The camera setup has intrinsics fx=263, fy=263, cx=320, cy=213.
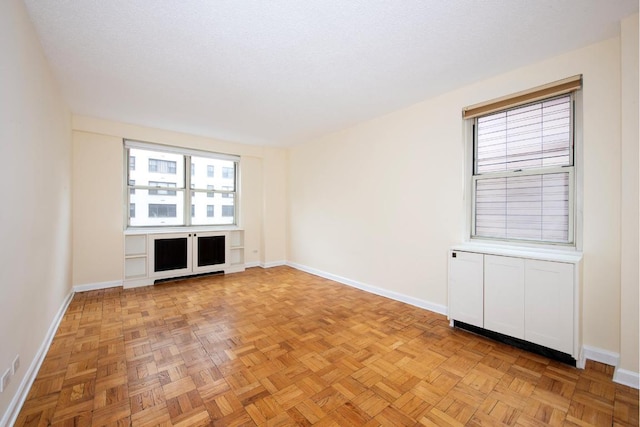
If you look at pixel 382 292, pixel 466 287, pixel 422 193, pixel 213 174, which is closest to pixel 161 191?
pixel 213 174

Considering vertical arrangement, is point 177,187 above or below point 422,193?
above

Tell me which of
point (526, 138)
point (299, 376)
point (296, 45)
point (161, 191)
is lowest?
point (299, 376)

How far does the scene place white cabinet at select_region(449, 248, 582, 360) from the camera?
7.11 ft

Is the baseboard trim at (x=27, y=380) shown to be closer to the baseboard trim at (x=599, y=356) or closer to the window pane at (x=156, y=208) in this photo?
the window pane at (x=156, y=208)

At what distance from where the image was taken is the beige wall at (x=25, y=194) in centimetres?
157

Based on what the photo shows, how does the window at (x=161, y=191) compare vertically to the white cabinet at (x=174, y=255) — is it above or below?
above

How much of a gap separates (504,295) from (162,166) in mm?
5587

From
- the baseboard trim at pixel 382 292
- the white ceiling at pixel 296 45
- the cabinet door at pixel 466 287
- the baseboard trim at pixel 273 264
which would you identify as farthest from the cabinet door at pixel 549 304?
the baseboard trim at pixel 273 264

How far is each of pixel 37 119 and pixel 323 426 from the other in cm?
324

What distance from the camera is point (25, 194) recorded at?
1.93 meters

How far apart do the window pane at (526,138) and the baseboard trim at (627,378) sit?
5.65 feet

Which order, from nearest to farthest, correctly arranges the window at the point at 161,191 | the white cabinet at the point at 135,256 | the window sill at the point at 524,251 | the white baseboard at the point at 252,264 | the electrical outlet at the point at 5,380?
1. the electrical outlet at the point at 5,380
2. the window sill at the point at 524,251
3. the white cabinet at the point at 135,256
4. the window at the point at 161,191
5. the white baseboard at the point at 252,264

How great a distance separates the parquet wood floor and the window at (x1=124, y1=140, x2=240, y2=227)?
81.7 inches

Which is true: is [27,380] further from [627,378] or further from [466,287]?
[627,378]
